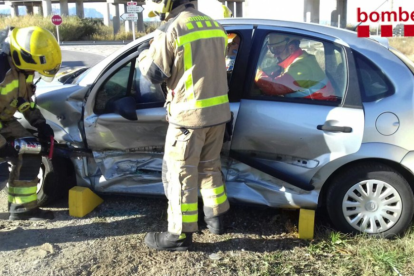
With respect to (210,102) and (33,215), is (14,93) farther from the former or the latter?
(210,102)

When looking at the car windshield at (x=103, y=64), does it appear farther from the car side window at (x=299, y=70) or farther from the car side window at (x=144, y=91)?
the car side window at (x=299, y=70)

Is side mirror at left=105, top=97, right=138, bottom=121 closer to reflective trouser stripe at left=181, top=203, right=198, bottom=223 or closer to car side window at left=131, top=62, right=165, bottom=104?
car side window at left=131, top=62, right=165, bottom=104

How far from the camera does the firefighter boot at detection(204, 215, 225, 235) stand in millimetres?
3404

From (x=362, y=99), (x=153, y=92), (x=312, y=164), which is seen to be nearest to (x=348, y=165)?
(x=312, y=164)

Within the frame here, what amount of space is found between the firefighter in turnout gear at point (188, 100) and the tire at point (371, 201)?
0.96 meters

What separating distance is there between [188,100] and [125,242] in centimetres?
131

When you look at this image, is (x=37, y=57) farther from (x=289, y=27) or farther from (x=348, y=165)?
(x=348, y=165)

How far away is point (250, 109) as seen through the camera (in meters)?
3.40

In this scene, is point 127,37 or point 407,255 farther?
point 127,37

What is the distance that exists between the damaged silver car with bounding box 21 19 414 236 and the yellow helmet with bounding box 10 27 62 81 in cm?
38

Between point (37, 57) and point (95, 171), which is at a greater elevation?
point (37, 57)

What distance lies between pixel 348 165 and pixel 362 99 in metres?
0.52

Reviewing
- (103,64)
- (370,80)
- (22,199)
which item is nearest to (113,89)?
(103,64)

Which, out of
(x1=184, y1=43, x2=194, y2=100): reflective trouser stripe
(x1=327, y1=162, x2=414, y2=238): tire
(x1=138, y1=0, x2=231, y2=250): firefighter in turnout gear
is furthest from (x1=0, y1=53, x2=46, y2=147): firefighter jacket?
(x1=327, y1=162, x2=414, y2=238): tire
